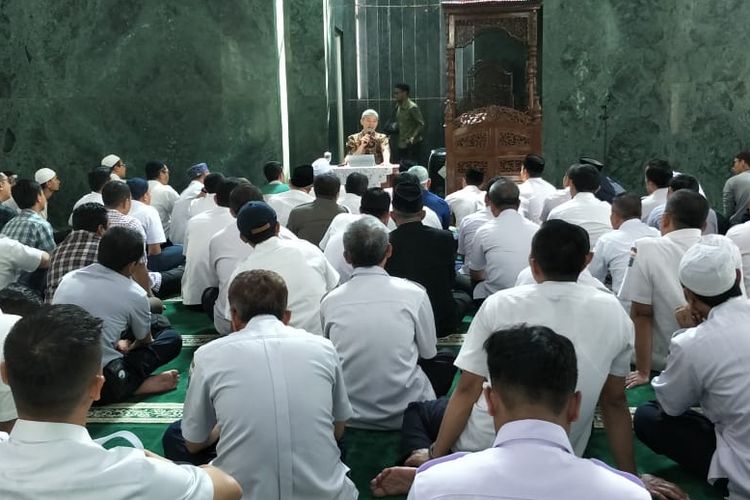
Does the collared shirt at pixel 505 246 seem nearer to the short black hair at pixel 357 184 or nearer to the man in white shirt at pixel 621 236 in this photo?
the man in white shirt at pixel 621 236

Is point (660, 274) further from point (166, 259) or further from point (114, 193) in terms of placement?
point (166, 259)

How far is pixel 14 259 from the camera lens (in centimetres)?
422

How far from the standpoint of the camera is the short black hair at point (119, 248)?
10.9 ft

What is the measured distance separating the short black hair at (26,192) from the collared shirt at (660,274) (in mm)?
3389

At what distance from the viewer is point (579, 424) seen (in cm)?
235

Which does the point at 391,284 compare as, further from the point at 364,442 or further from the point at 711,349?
the point at 711,349

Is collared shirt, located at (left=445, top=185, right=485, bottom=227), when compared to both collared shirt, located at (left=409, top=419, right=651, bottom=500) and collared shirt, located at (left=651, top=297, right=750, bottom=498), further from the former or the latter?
collared shirt, located at (left=409, top=419, right=651, bottom=500)

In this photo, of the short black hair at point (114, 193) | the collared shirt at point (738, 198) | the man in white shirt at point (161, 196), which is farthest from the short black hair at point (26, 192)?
the collared shirt at point (738, 198)

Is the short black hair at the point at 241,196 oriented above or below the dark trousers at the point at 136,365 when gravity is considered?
above

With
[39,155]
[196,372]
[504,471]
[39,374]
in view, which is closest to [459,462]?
[504,471]

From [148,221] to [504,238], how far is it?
248 centimetres

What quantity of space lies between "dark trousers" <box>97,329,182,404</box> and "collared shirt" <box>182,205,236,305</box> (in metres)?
0.78

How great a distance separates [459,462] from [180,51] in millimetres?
7887

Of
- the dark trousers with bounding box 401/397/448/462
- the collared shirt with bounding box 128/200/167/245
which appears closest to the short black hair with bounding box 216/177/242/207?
the collared shirt with bounding box 128/200/167/245
